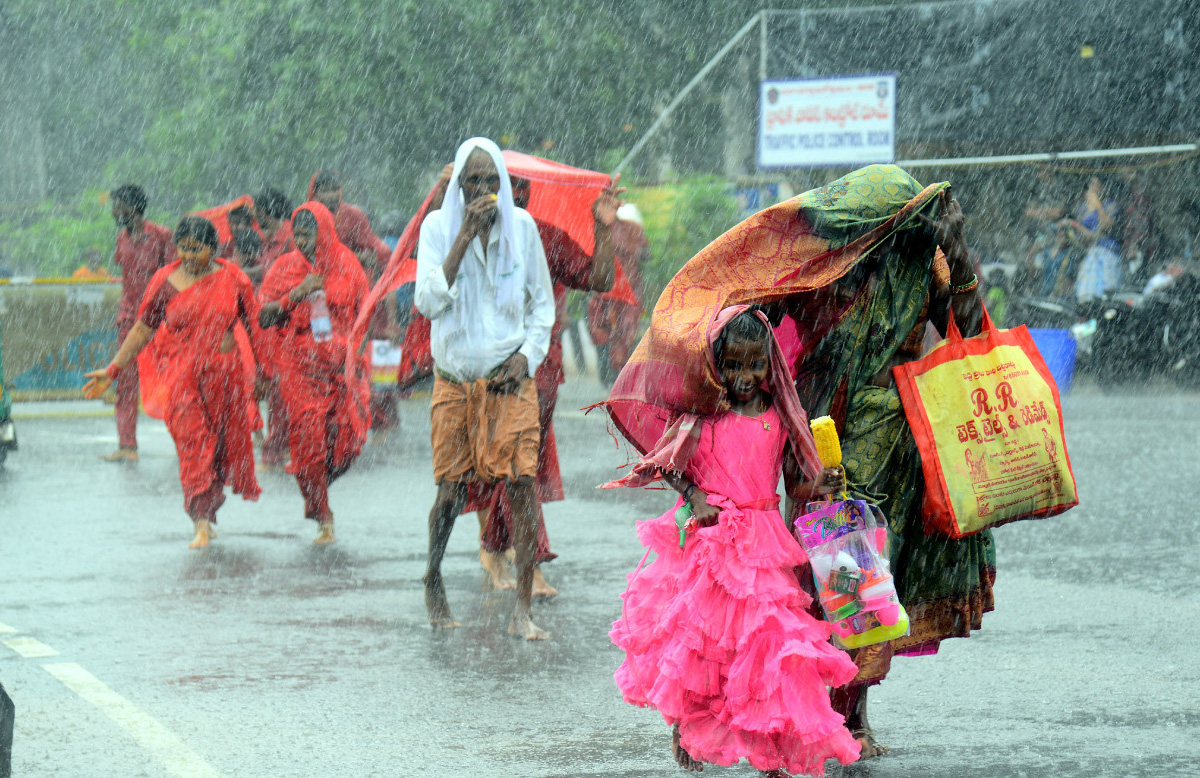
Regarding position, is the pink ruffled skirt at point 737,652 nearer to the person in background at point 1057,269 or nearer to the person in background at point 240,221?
the person in background at point 240,221

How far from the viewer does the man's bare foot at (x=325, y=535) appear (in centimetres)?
883

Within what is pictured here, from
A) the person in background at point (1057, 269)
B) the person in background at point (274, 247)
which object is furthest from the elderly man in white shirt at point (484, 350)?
the person in background at point (1057, 269)

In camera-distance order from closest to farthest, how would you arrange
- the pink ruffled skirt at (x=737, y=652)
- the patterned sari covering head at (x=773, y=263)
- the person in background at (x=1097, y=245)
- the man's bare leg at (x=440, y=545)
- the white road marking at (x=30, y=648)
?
the pink ruffled skirt at (x=737, y=652)
the patterned sari covering head at (x=773, y=263)
the white road marking at (x=30, y=648)
the man's bare leg at (x=440, y=545)
the person in background at (x=1097, y=245)

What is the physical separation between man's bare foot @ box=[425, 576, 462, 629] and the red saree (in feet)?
8.53

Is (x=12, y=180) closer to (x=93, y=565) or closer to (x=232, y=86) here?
(x=232, y=86)

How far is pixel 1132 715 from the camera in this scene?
5035 millimetres

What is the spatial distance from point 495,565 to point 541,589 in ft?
1.10

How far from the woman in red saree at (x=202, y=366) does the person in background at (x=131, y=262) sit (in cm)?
379

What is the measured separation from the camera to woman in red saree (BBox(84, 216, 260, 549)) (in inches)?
348

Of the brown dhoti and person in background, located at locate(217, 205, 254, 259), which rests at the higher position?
person in background, located at locate(217, 205, 254, 259)

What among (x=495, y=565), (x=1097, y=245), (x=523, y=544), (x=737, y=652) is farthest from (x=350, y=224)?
(x=1097, y=245)

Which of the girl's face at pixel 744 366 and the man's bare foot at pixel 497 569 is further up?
the girl's face at pixel 744 366

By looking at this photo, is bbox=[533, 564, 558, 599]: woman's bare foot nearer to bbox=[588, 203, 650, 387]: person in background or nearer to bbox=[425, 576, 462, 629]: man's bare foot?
bbox=[425, 576, 462, 629]: man's bare foot

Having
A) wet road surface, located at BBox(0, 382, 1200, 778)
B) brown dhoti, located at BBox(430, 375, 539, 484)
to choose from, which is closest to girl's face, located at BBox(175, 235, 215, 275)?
wet road surface, located at BBox(0, 382, 1200, 778)
